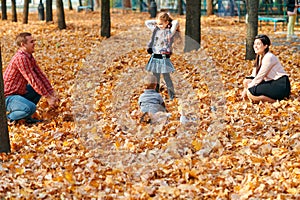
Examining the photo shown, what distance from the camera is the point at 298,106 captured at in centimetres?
798

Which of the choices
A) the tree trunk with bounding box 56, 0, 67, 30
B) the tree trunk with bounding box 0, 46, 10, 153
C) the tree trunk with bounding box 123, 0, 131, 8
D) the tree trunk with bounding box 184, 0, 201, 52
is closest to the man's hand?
the tree trunk with bounding box 0, 46, 10, 153

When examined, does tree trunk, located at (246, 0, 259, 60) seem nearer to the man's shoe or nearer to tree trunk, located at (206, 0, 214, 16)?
the man's shoe

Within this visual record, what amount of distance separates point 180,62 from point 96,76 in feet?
6.76

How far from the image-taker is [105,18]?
17062 mm

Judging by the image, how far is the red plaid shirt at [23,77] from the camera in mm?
7945

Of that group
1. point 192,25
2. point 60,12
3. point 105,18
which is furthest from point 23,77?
point 60,12

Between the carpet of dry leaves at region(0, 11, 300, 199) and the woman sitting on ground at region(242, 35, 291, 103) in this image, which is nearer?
the carpet of dry leaves at region(0, 11, 300, 199)

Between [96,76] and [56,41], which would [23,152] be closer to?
[96,76]

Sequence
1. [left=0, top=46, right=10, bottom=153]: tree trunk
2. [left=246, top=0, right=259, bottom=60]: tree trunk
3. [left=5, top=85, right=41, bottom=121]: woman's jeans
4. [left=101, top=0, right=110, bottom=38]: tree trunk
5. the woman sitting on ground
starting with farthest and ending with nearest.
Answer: [left=101, top=0, right=110, bottom=38]: tree trunk < [left=246, top=0, right=259, bottom=60]: tree trunk < the woman sitting on ground < [left=5, top=85, right=41, bottom=121]: woman's jeans < [left=0, top=46, right=10, bottom=153]: tree trunk

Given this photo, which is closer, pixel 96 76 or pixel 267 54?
pixel 267 54

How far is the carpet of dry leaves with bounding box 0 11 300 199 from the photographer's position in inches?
213

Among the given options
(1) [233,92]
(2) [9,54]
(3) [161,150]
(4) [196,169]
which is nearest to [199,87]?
(1) [233,92]

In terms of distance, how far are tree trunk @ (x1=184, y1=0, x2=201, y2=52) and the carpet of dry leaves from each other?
177 centimetres

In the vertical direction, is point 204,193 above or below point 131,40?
below
